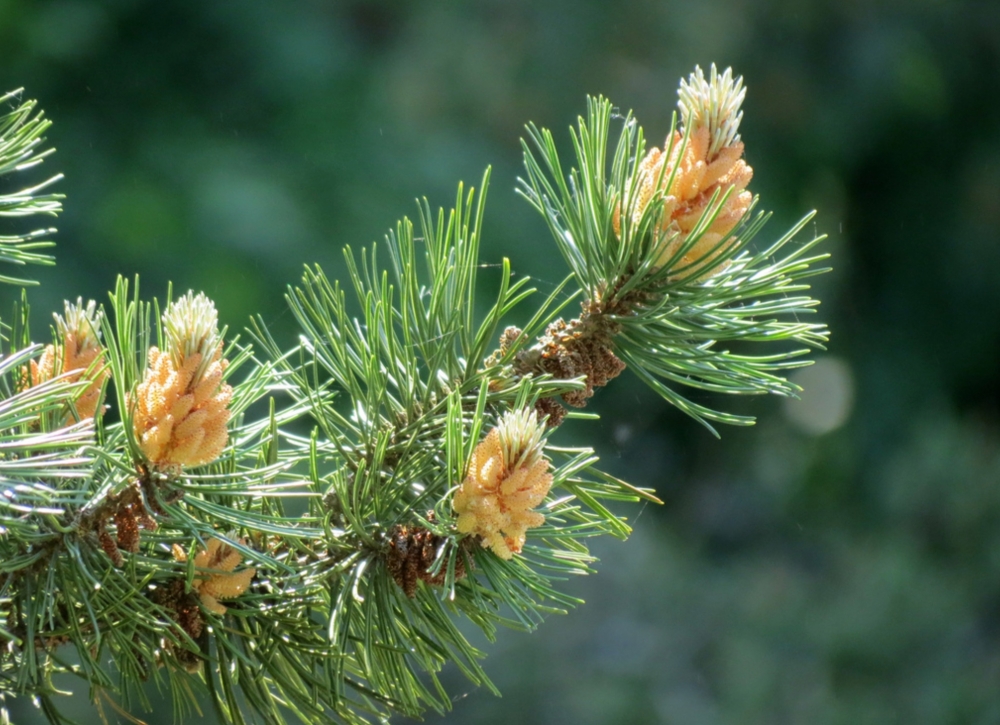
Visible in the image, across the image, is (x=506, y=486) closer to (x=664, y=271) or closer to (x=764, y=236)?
(x=664, y=271)

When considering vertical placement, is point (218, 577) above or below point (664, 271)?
below

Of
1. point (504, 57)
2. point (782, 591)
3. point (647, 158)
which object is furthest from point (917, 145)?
point (647, 158)

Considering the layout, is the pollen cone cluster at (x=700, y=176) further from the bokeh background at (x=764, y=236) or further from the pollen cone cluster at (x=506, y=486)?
the bokeh background at (x=764, y=236)

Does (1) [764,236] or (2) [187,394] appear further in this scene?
(1) [764,236]

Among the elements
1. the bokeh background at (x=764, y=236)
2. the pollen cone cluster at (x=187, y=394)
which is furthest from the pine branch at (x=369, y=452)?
the bokeh background at (x=764, y=236)

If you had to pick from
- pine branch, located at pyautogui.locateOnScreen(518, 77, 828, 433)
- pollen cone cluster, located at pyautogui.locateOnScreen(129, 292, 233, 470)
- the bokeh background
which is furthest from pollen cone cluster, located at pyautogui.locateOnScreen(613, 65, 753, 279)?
the bokeh background

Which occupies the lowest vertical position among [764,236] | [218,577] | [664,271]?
[218,577]

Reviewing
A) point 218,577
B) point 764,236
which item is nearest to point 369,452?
point 218,577
